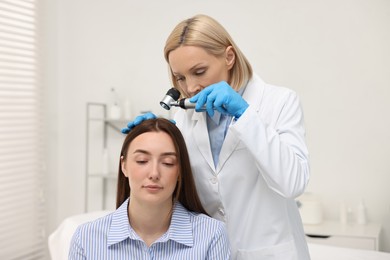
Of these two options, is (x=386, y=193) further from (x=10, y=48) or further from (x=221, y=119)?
(x=10, y=48)

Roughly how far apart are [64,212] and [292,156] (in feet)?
8.40

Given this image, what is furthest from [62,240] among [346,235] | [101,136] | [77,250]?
[346,235]

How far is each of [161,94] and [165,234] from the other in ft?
6.43

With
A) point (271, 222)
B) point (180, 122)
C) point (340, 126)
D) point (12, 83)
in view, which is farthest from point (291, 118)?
point (12, 83)

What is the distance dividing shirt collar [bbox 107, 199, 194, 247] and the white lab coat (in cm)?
10

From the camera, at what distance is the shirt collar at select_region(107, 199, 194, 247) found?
1297 mm

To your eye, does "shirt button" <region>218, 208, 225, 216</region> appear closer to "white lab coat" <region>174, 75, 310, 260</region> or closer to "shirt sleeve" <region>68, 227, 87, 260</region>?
"white lab coat" <region>174, 75, 310, 260</region>

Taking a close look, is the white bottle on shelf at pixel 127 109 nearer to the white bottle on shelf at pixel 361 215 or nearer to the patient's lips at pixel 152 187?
the white bottle on shelf at pixel 361 215

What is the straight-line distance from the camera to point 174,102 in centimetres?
135

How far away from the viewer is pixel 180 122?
1.53 meters

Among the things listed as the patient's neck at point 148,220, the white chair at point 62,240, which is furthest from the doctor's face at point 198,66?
the white chair at point 62,240

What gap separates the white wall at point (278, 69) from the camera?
276 centimetres

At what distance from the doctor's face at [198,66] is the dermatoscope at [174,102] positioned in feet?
0.12

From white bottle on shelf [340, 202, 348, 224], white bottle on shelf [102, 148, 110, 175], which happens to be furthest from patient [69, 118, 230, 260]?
white bottle on shelf [102, 148, 110, 175]
